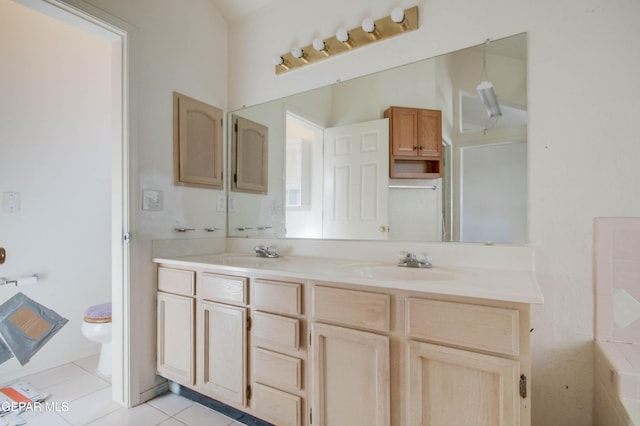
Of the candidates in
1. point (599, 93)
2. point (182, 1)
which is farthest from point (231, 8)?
point (599, 93)

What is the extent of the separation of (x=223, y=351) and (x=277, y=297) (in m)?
0.46

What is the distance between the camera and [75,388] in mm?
1843

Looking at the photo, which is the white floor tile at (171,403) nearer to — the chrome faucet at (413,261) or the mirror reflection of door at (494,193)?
the chrome faucet at (413,261)

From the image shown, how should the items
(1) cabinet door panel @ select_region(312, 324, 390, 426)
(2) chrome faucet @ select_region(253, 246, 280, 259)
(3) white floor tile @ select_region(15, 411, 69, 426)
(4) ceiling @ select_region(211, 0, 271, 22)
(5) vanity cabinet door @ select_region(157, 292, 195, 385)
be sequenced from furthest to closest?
(4) ceiling @ select_region(211, 0, 271, 22) < (2) chrome faucet @ select_region(253, 246, 280, 259) < (5) vanity cabinet door @ select_region(157, 292, 195, 385) < (3) white floor tile @ select_region(15, 411, 69, 426) < (1) cabinet door panel @ select_region(312, 324, 390, 426)

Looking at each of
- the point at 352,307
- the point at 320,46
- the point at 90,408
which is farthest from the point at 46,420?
the point at 320,46

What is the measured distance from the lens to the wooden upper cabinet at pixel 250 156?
2.11 metres

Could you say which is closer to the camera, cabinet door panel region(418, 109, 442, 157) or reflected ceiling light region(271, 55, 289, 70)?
cabinet door panel region(418, 109, 442, 157)

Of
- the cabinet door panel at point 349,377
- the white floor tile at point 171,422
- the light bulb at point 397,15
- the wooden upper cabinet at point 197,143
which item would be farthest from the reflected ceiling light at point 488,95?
the white floor tile at point 171,422

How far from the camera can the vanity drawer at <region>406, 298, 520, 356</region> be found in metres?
0.88

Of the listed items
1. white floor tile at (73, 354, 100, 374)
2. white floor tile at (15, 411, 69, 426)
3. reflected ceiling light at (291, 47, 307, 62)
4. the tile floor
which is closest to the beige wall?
reflected ceiling light at (291, 47, 307, 62)

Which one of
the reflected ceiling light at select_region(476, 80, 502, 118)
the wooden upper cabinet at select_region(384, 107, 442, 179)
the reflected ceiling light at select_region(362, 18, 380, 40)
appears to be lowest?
the wooden upper cabinet at select_region(384, 107, 442, 179)

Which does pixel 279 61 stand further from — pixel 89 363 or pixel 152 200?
pixel 89 363

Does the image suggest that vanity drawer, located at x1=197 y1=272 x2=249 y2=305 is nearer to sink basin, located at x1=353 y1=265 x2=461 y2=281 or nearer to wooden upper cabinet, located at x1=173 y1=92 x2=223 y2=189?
sink basin, located at x1=353 y1=265 x2=461 y2=281

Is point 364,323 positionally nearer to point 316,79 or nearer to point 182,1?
point 316,79
